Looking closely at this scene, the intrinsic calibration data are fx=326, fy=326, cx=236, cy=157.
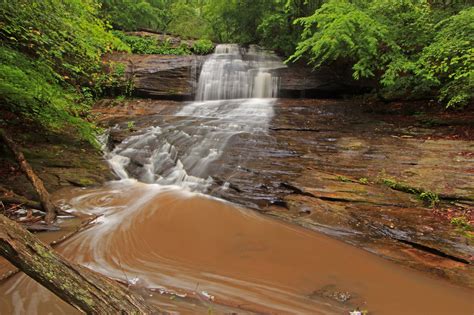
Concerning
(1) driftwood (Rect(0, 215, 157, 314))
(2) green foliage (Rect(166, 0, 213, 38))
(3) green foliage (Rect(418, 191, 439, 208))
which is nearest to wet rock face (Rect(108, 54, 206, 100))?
(2) green foliage (Rect(166, 0, 213, 38))

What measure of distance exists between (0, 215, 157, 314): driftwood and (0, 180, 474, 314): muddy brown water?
3.65 ft

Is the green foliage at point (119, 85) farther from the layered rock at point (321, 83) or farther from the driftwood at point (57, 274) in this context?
the driftwood at point (57, 274)

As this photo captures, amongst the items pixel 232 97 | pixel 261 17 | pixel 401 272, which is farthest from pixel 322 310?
pixel 261 17

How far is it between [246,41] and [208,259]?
1577 centimetres

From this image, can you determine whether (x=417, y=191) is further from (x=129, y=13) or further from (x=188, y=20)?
(x=188, y=20)

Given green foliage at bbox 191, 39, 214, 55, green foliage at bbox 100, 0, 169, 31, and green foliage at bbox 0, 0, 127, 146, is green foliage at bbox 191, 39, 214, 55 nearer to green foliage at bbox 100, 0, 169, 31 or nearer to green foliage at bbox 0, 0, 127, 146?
green foliage at bbox 100, 0, 169, 31

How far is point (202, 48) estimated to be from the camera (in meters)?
16.5

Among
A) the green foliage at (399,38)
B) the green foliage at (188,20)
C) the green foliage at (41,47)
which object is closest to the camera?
the green foliage at (41,47)

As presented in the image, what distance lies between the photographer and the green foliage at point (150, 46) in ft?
54.0

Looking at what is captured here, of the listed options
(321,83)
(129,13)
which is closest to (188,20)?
(129,13)

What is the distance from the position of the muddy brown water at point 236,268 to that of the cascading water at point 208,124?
1.94m

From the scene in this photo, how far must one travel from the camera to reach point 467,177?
597 centimetres

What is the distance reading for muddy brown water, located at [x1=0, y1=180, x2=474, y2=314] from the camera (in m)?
3.40

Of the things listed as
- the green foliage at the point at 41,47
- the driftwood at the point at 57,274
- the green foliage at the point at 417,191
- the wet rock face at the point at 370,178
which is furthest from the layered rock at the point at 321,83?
the driftwood at the point at 57,274
